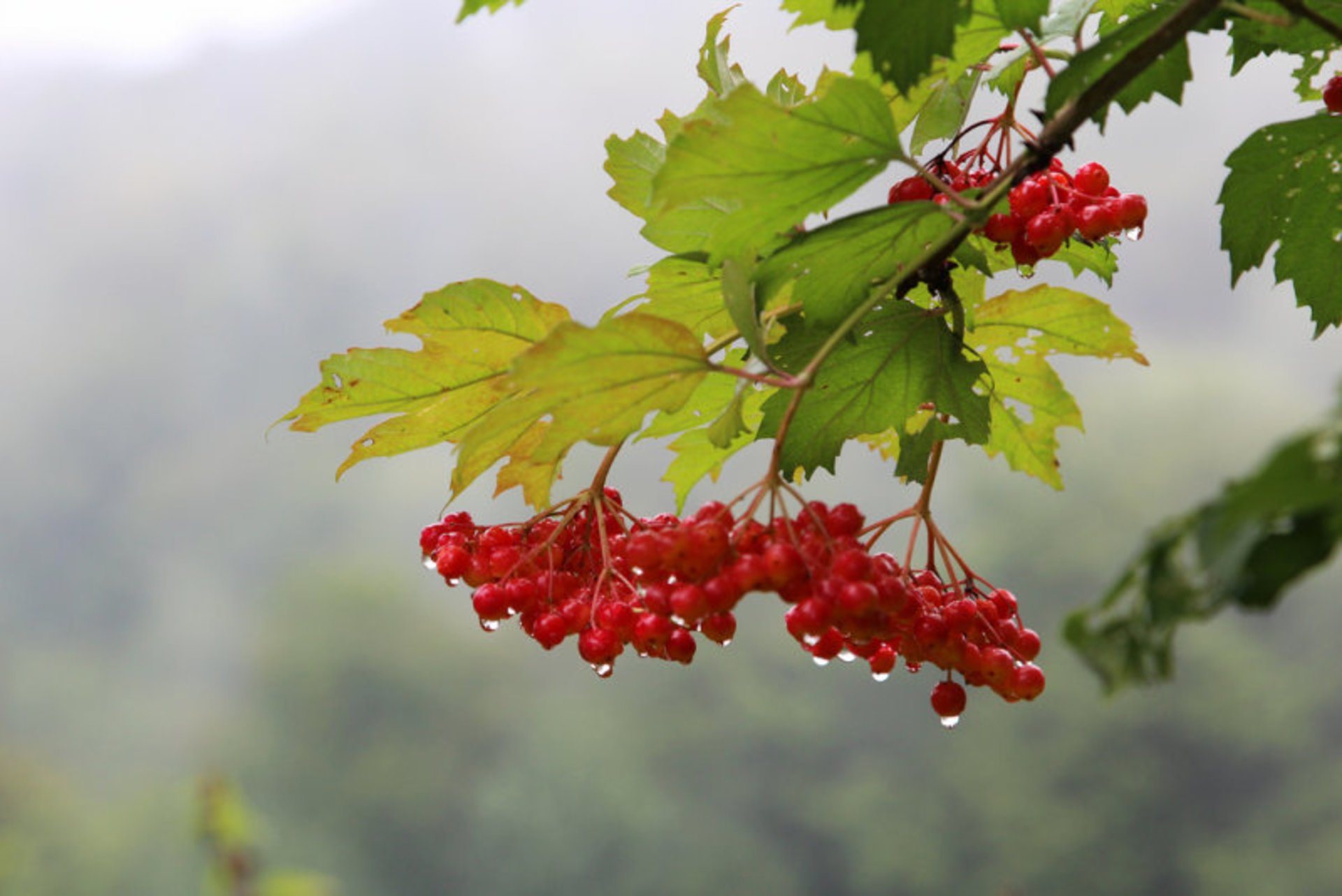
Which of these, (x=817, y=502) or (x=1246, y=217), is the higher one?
(x=1246, y=217)

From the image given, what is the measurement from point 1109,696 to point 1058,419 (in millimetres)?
533

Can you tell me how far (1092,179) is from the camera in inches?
30.0

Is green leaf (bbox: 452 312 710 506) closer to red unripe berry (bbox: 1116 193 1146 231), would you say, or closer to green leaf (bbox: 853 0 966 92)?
green leaf (bbox: 853 0 966 92)

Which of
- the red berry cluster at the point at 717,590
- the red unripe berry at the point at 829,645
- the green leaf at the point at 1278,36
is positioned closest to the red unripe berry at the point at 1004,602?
the red berry cluster at the point at 717,590

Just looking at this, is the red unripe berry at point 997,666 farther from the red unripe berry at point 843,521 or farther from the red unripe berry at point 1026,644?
the red unripe berry at point 843,521

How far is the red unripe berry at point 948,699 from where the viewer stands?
738 mm

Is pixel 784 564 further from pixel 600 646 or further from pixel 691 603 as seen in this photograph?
pixel 600 646

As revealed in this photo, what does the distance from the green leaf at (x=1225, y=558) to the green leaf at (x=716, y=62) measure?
46cm

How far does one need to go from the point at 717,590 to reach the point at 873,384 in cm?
21

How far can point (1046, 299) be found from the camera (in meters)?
0.84

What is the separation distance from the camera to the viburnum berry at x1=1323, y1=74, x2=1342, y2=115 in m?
0.79

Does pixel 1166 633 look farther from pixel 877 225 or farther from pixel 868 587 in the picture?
pixel 877 225

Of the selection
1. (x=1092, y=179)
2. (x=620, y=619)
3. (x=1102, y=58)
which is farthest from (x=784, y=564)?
(x=1092, y=179)

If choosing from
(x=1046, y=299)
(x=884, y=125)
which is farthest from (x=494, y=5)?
(x=1046, y=299)
